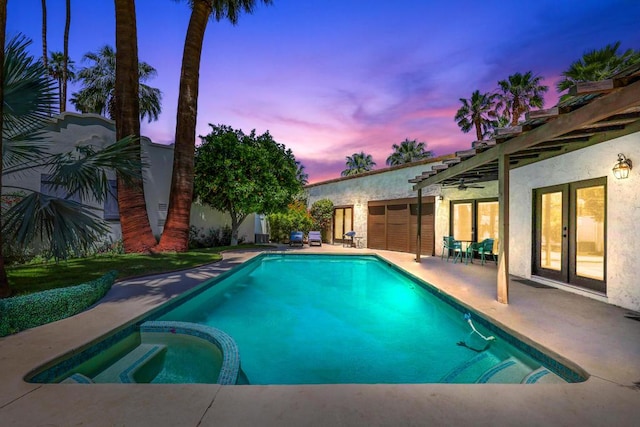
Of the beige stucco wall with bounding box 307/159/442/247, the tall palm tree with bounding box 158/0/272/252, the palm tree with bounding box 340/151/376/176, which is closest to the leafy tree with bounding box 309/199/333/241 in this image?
the beige stucco wall with bounding box 307/159/442/247

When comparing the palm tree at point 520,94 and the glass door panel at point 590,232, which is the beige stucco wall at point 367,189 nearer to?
the glass door panel at point 590,232

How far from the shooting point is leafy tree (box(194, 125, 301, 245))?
12820 mm

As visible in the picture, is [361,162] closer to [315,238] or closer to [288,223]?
[288,223]

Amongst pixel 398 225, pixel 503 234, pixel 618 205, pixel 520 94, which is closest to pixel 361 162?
pixel 520 94

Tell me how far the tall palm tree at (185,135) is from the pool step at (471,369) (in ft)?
34.0

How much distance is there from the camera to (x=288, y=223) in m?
17.9

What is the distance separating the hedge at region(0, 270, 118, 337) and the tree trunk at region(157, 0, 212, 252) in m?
6.60

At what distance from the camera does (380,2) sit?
9648 mm

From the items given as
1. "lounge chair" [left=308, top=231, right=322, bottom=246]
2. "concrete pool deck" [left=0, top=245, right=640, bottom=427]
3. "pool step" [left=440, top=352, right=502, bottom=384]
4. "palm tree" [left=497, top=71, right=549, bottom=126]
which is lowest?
"pool step" [left=440, top=352, right=502, bottom=384]

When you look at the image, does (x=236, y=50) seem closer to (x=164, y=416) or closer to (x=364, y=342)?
(x=364, y=342)

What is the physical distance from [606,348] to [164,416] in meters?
4.33

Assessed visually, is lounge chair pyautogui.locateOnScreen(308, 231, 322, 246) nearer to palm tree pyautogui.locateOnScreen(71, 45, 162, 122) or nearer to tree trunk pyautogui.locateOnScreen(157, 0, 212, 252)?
tree trunk pyautogui.locateOnScreen(157, 0, 212, 252)

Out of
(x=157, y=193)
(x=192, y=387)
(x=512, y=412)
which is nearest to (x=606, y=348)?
(x=512, y=412)

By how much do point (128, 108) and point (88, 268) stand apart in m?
5.85
